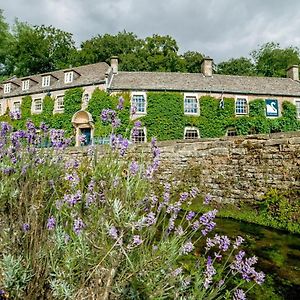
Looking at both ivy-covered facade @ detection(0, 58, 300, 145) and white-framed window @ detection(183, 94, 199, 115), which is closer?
ivy-covered facade @ detection(0, 58, 300, 145)

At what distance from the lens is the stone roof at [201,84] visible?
965 inches

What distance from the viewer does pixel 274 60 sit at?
45.7 m

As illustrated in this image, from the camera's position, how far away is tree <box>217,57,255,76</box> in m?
44.3

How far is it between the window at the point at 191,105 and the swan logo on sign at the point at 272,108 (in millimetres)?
5662

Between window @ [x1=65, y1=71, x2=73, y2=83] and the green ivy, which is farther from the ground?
window @ [x1=65, y1=71, x2=73, y2=83]

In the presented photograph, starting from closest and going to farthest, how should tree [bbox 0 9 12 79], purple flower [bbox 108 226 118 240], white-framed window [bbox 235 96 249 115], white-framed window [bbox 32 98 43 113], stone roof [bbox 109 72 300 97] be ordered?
purple flower [bbox 108 226 118 240], stone roof [bbox 109 72 300 97], white-framed window [bbox 235 96 249 115], white-framed window [bbox 32 98 43 113], tree [bbox 0 9 12 79]

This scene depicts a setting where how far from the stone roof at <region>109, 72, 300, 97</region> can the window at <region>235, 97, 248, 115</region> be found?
55 centimetres

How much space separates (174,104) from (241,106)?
5425 millimetres

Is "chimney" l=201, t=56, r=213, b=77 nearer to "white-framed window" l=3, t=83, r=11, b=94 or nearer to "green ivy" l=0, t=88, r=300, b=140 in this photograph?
"green ivy" l=0, t=88, r=300, b=140

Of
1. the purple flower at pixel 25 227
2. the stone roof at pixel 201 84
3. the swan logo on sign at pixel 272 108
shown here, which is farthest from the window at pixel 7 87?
the purple flower at pixel 25 227

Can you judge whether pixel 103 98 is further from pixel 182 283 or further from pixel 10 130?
pixel 182 283

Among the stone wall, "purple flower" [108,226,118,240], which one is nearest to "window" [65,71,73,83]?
the stone wall

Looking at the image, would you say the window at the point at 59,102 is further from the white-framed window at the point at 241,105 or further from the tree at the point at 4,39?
the tree at the point at 4,39

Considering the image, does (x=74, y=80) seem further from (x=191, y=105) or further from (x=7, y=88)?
(x=191, y=105)
